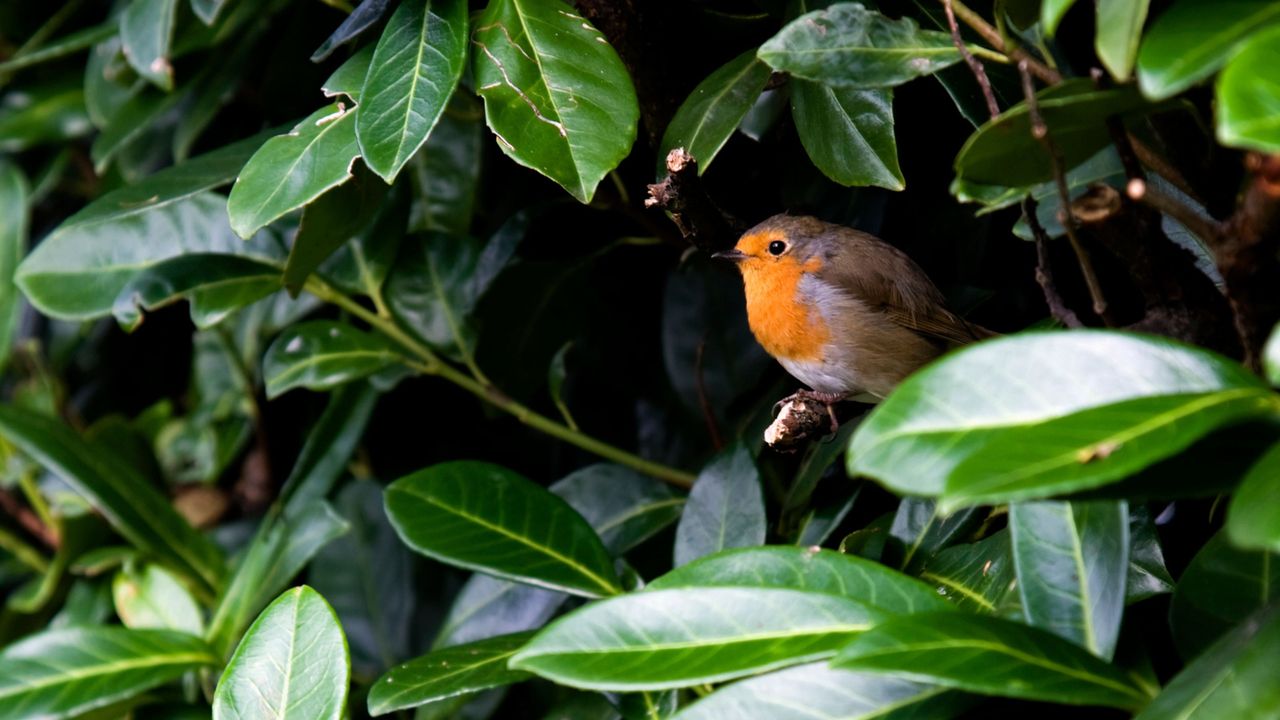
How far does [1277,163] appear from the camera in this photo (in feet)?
2.79

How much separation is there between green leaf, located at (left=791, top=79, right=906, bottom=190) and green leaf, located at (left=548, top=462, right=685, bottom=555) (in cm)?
65

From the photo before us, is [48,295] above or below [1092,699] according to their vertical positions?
below

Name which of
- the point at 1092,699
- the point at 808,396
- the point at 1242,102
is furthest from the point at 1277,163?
the point at 808,396

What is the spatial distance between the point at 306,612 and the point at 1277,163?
1004 mm

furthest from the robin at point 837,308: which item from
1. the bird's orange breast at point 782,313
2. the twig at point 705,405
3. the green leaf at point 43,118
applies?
the green leaf at point 43,118

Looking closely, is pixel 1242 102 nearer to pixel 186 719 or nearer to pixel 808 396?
pixel 808 396

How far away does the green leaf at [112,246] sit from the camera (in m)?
1.95

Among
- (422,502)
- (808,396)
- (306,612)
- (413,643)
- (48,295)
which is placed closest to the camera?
(306,612)

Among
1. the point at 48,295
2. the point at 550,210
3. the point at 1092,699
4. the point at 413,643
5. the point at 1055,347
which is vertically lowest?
the point at 413,643

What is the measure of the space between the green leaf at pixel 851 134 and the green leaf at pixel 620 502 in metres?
0.65

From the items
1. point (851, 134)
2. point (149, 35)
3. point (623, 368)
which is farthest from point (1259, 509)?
point (149, 35)

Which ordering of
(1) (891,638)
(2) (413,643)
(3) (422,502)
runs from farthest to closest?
(2) (413,643)
(3) (422,502)
(1) (891,638)

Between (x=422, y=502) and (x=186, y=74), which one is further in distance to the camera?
(x=186, y=74)

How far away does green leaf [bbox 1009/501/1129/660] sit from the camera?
1061mm
